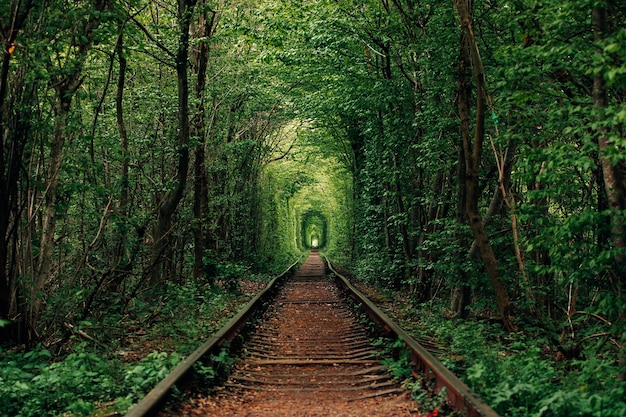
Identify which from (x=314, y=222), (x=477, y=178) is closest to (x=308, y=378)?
(x=477, y=178)

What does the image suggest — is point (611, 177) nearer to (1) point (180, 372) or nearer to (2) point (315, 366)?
(2) point (315, 366)

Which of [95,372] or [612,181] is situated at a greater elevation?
[612,181]

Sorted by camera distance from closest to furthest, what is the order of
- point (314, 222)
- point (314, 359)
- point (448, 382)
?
point (448, 382)
point (314, 359)
point (314, 222)

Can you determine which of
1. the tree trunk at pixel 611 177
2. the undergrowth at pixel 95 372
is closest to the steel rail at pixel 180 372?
the undergrowth at pixel 95 372

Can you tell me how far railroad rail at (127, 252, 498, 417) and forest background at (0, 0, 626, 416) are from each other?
33 cm

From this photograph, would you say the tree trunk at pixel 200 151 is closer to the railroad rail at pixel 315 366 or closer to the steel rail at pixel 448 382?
the railroad rail at pixel 315 366

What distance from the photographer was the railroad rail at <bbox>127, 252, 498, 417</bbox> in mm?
4320

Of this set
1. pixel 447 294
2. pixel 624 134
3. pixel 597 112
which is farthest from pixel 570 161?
pixel 447 294

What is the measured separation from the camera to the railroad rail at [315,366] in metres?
4.32

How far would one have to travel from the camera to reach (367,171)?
603 inches

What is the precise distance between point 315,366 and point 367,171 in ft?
31.1

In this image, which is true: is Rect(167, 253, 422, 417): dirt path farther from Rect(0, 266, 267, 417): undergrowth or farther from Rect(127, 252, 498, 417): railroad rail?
Rect(0, 266, 267, 417): undergrowth

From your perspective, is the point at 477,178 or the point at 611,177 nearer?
the point at 611,177

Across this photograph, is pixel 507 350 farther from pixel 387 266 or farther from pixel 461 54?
pixel 387 266
